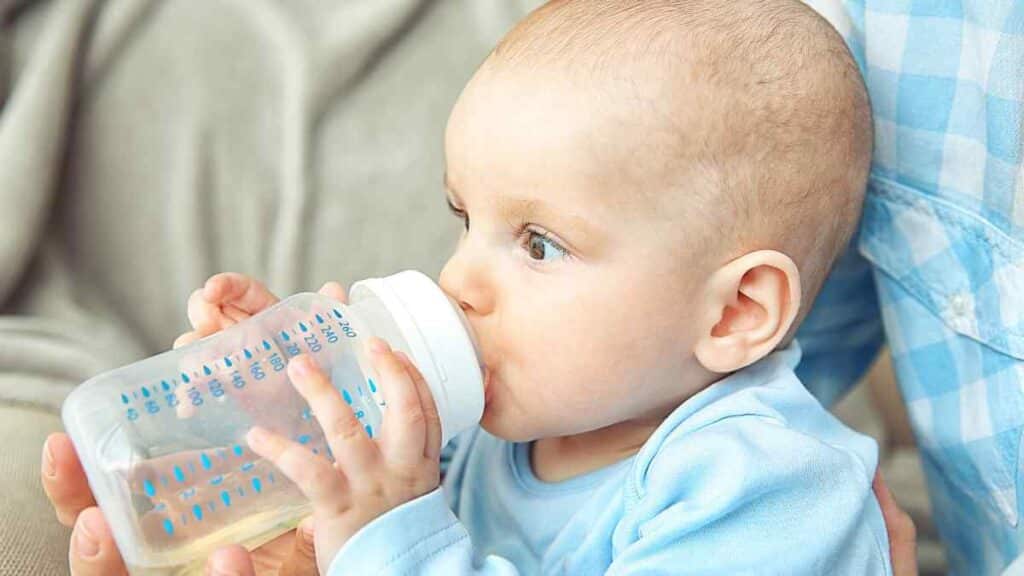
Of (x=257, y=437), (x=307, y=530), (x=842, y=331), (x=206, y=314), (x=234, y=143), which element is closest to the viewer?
(x=257, y=437)

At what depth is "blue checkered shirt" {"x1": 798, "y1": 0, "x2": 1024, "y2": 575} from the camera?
0.91 m

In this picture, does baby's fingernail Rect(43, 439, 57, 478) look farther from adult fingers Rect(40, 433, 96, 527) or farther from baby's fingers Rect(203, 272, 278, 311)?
baby's fingers Rect(203, 272, 278, 311)

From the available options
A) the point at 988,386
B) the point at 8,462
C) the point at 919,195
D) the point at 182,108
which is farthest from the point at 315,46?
the point at 988,386

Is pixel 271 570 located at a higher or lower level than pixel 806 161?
lower

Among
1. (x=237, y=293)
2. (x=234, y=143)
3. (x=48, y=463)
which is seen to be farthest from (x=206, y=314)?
(x=234, y=143)

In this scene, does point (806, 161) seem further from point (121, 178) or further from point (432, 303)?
point (121, 178)

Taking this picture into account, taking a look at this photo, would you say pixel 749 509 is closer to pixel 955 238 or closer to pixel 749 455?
pixel 749 455

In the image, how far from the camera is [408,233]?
132 centimetres

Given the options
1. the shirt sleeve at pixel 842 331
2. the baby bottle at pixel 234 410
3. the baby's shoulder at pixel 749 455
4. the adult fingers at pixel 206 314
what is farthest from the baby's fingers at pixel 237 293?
the shirt sleeve at pixel 842 331

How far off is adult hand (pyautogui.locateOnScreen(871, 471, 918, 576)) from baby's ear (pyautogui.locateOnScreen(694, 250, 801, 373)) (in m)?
0.19

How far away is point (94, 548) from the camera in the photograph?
2.46 feet

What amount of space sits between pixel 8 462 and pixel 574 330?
0.50 metres

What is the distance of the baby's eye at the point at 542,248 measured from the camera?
0.87 meters

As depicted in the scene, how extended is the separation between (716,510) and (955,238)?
38 cm
